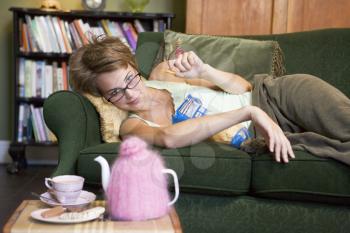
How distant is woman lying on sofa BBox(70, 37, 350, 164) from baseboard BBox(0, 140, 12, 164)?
1876mm

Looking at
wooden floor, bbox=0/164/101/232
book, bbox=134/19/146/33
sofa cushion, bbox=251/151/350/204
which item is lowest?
wooden floor, bbox=0/164/101/232

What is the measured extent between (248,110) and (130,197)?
0.61 meters

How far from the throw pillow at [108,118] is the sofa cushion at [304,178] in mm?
527

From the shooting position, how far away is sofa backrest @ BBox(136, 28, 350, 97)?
79.0 inches

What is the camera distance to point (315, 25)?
3.04 meters

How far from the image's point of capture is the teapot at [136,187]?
102cm

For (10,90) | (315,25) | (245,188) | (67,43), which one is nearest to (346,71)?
(245,188)

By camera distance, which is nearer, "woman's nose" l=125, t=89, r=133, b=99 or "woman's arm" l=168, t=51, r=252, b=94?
"woman's nose" l=125, t=89, r=133, b=99

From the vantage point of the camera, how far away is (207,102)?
182 centimetres

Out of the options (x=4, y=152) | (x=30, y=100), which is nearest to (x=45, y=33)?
(x=30, y=100)

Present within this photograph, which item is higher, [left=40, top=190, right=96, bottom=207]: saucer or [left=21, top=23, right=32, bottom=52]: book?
[left=21, top=23, right=32, bottom=52]: book

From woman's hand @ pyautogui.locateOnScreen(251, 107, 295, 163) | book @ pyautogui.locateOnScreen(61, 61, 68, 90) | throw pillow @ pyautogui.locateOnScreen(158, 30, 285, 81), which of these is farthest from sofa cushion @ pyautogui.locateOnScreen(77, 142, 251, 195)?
book @ pyautogui.locateOnScreen(61, 61, 68, 90)

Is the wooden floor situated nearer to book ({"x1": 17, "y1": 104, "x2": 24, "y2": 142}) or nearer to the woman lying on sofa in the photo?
book ({"x1": 17, "y1": 104, "x2": 24, "y2": 142})

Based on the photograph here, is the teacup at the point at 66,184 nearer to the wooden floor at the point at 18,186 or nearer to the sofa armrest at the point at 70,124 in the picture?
the sofa armrest at the point at 70,124
